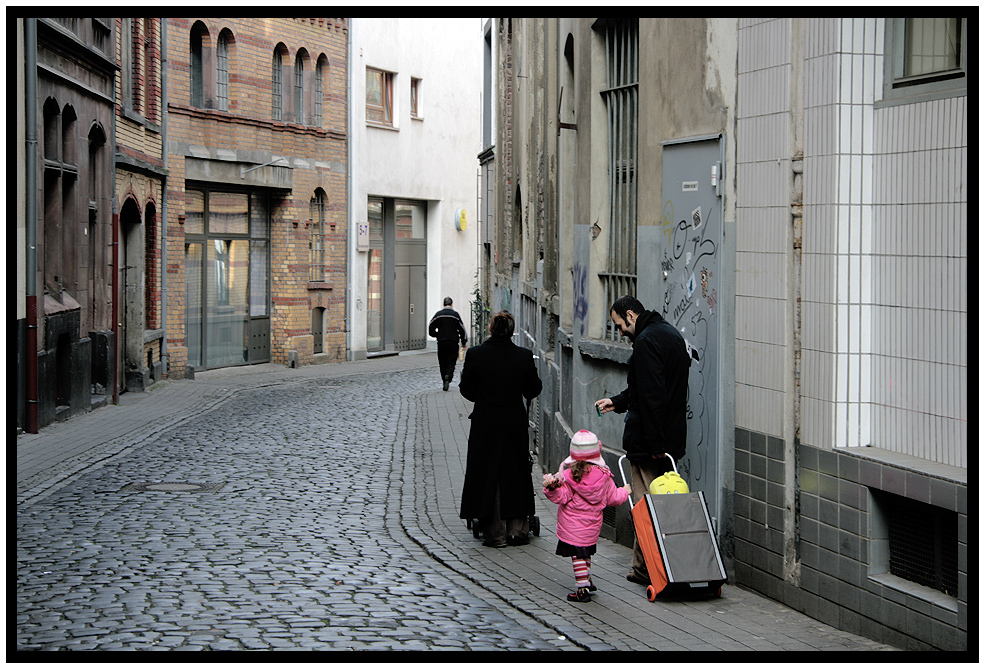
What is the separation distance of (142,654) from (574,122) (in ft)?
25.2

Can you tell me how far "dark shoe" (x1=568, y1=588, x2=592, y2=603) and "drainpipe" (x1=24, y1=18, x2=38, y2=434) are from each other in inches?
375

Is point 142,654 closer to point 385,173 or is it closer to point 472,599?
point 472,599

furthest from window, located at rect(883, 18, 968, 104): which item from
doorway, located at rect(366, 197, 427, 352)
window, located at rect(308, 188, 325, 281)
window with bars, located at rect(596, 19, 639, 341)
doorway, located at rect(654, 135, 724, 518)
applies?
doorway, located at rect(366, 197, 427, 352)

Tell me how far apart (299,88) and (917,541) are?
24.4 metres

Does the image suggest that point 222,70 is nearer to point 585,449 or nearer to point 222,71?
point 222,71

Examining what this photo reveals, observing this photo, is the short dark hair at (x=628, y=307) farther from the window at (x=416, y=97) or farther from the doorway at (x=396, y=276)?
the window at (x=416, y=97)

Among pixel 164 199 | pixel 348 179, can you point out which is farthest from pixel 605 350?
pixel 348 179

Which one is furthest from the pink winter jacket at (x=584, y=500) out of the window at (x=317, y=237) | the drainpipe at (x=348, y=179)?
the drainpipe at (x=348, y=179)

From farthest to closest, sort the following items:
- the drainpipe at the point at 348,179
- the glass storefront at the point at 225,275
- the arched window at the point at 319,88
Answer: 1. the drainpipe at the point at 348,179
2. the arched window at the point at 319,88
3. the glass storefront at the point at 225,275

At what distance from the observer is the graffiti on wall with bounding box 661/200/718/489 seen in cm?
789

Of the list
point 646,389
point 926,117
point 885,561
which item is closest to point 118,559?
point 646,389

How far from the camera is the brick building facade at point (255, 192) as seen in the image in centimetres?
2483

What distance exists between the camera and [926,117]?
5941 millimetres

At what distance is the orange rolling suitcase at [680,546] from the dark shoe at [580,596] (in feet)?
1.25
